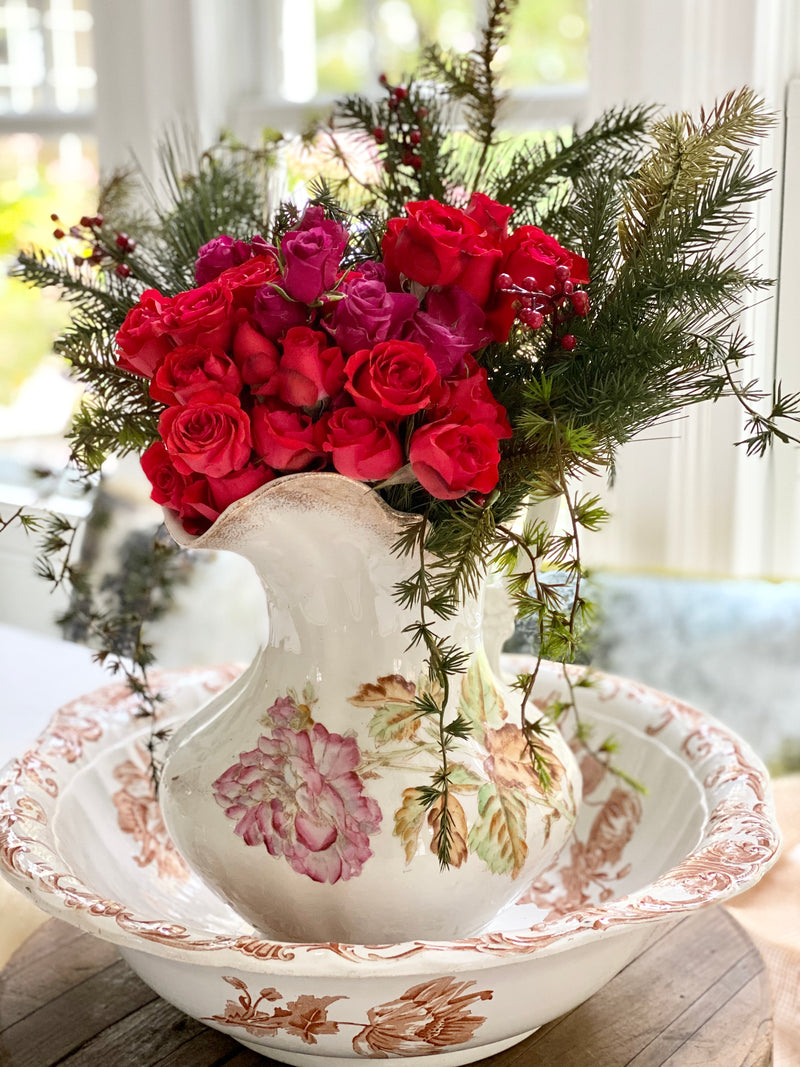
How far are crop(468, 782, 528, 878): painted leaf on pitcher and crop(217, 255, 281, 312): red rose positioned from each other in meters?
0.28

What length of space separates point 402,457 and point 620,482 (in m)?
0.81

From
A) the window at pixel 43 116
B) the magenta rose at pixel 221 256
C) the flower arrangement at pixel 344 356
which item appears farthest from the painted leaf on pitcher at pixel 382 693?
the window at pixel 43 116

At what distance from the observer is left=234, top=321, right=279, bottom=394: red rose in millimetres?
502

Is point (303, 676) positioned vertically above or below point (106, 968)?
above

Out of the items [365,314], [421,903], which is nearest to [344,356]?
[365,314]

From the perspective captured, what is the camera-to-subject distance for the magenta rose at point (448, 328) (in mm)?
505

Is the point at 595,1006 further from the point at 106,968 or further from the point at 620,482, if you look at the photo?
the point at 620,482

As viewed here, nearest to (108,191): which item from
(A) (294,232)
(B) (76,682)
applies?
(A) (294,232)

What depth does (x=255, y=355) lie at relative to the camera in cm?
50

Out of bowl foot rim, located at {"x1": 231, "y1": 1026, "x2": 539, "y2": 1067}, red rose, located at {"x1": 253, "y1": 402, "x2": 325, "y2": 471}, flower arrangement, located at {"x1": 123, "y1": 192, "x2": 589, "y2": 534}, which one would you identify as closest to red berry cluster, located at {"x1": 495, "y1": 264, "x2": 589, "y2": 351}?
flower arrangement, located at {"x1": 123, "y1": 192, "x2": 589, "y2": 534}

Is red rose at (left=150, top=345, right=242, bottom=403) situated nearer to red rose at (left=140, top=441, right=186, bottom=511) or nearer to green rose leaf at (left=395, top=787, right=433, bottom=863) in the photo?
red rose at (left=140, top=441, right=186, bottom=511)

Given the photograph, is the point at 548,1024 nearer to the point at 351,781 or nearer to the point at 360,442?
the point at 351,781

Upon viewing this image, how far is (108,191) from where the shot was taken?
2.53 ft

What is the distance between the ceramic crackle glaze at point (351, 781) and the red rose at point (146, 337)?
0.10m
